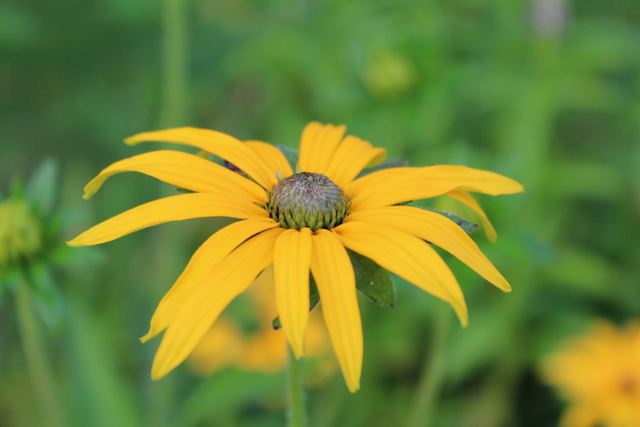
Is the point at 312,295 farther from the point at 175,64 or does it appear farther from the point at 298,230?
the point at 175,64

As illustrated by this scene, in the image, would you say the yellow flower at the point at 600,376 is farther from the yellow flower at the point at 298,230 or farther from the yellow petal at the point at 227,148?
the yellow petal at the point at 227,148

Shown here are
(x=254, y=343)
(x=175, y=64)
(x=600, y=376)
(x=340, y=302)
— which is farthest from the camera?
(x=254, y=343)

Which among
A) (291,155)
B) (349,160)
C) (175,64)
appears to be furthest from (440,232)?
(175,64)

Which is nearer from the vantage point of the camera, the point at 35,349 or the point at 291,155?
the point at 291,155

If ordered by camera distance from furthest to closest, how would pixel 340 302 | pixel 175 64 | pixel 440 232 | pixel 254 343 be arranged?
pixel 254 343, pixel 175 64, pixel 440 232, pixel 340 302

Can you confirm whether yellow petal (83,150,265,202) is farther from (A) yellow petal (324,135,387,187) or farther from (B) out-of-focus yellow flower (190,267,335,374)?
(B) out-of-focus yellow flower (190,267,335,374)
